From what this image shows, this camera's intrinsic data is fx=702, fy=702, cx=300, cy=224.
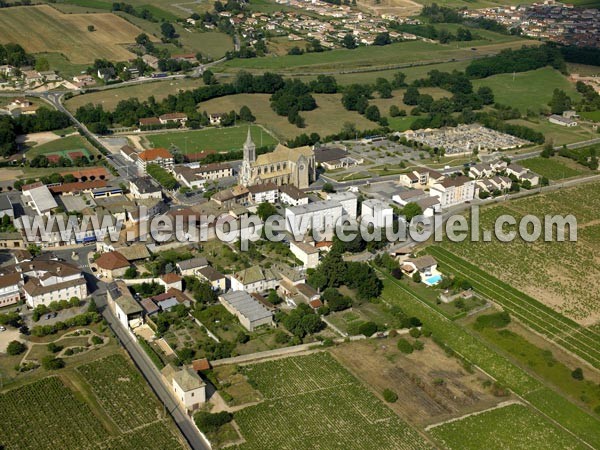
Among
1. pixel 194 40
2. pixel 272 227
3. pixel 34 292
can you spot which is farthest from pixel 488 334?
pixel 194 40

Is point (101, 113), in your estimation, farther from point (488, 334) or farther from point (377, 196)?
point (488, 334)

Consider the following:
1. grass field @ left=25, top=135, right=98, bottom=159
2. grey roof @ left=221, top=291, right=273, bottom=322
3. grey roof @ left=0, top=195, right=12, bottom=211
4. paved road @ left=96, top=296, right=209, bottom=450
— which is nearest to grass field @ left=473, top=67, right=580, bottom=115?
grass field @ left=25, top=135, right=98, bottom=159

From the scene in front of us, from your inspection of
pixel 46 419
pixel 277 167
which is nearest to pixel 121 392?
pixel 46 419

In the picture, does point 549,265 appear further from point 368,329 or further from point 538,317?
point 368,329

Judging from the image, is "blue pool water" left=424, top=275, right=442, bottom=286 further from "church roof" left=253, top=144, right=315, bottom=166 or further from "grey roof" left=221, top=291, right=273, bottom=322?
"church roof" left=253, top=144, right=315, bottom=166

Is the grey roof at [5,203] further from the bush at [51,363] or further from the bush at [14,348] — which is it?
the bush at [51,363]

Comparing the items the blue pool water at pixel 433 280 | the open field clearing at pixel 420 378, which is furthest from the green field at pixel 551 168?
the open field clearing at pixel 420 378
